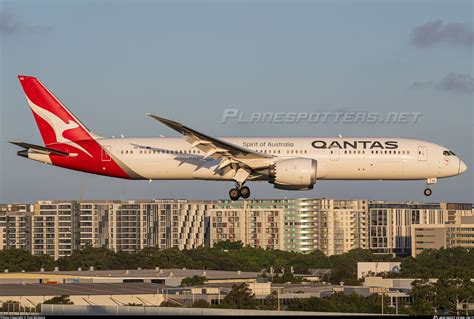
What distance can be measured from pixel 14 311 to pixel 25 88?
17.0 m

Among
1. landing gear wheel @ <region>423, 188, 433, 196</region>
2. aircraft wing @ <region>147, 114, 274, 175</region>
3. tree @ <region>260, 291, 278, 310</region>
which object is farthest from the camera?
tree @ <region>260, 291, 278, 310</region>

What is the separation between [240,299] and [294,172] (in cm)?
2939

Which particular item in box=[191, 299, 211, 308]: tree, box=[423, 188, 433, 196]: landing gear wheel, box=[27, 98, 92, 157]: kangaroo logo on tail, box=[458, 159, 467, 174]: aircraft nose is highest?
box=[27, 98, 92, 157]: kangaroo logo on tail

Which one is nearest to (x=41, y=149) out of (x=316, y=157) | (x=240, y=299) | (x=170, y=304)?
(x=316, y=157)

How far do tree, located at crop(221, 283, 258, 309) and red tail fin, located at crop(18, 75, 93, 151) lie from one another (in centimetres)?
2492

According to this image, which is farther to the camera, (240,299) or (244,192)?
(240,299)

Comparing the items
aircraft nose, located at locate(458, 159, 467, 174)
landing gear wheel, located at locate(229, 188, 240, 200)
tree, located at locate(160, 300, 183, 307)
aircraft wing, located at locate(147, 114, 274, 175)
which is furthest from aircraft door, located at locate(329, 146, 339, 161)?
tree, located at locate(160, 300, 183, 307)

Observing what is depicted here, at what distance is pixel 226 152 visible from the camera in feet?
245

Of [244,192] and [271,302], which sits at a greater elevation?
[244,192]

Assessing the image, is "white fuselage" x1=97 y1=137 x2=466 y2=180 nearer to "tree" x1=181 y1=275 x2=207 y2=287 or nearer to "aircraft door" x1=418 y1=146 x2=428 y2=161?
"aircraft door" x1=418 y1=146 x2=428 y2=161

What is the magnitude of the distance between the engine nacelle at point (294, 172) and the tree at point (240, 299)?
24.5 m

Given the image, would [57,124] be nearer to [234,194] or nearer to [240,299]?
[234,194]

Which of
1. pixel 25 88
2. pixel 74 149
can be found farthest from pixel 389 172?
pixel 25 88

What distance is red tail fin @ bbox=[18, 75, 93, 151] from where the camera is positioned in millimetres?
78625
